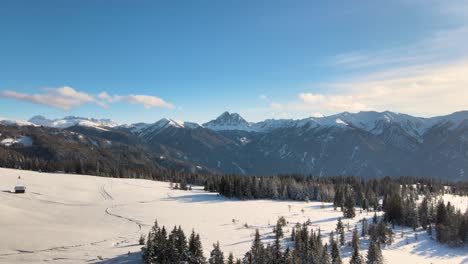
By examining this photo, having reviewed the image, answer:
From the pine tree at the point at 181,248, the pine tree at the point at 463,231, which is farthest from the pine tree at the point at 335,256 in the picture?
the pine tree at the point at 463,231

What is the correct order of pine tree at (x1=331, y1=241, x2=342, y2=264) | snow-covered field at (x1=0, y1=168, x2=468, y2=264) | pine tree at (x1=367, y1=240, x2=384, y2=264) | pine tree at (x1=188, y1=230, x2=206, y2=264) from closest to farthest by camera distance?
pine tree at (x1=188, y1=230, x2=206, y2=264) < pine tree at (x1=331, y1=241, x2=342, y2=264) < snow-covered field at (x1=0, y1=168, x2=468, y2=264) < pine tree at (x1=367, y1=240, x2=384, y2=264)

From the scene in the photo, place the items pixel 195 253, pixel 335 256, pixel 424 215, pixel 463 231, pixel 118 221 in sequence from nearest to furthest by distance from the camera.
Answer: pixel 195 253, pixel 335 256, pixel 118 221, pixel 463 231, pixel 424 215

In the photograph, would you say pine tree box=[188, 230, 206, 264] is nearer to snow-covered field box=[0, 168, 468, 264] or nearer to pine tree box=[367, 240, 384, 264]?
snow-covered field box=[0, 168, 468, 264]

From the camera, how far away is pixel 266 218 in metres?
115

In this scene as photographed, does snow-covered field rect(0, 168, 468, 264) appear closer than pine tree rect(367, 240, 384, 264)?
Yes

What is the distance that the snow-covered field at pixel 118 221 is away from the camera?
7262cm

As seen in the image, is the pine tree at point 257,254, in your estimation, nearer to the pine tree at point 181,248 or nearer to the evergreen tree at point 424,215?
the pine tree at point 181,248

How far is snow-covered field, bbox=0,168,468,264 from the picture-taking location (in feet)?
238

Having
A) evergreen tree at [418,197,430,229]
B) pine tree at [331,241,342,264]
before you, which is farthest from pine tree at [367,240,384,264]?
evergreen tree at [418,197,430,229]

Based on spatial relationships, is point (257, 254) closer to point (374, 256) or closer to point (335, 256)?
point (335, 256)

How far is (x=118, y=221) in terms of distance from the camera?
10006cm

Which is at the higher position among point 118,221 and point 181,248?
point 181,248

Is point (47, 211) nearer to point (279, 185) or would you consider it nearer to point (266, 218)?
point (266, 218)

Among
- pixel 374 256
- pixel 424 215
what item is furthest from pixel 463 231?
pixel 374 256
